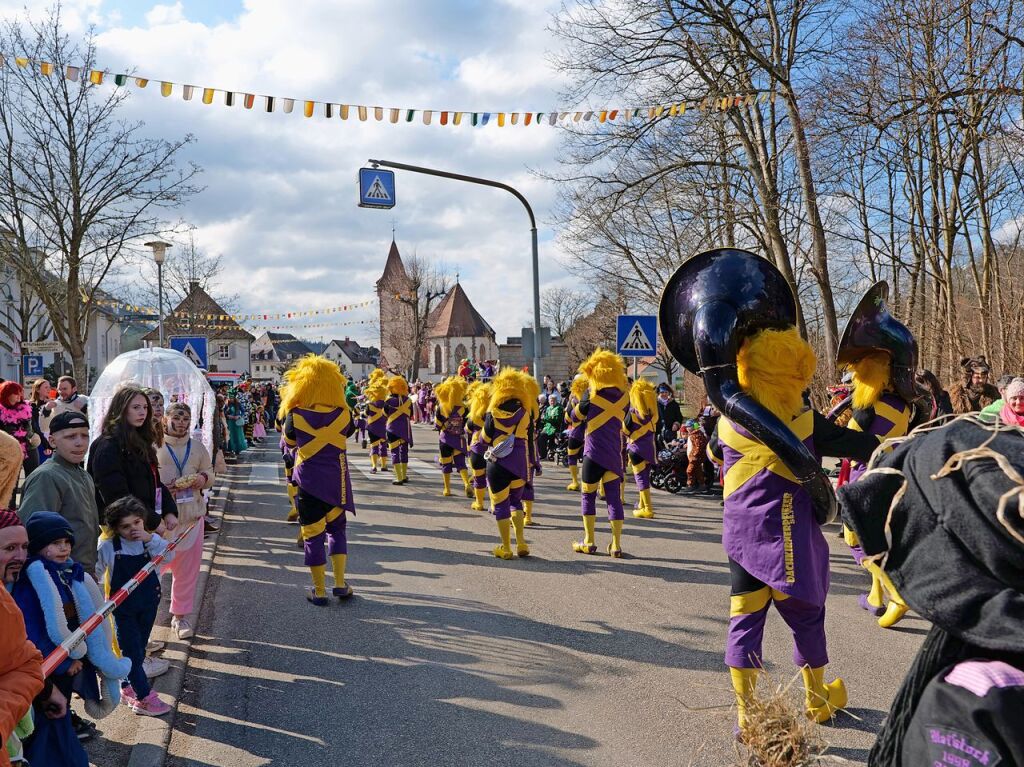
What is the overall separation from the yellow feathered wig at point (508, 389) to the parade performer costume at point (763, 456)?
14.1 ft

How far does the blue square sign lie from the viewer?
13117 millimetres

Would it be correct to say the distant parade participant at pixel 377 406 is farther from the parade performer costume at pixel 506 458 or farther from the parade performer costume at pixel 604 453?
the parade performer costume at pixel 604 453

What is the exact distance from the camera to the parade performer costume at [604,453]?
8.09m

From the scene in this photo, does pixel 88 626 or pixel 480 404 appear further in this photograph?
pixel 480 404

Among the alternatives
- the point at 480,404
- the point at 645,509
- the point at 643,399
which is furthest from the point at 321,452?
the point at 645,509

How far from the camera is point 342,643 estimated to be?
5.64m

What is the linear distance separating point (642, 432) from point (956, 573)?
9050 mm

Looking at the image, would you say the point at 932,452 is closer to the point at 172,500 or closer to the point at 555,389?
the point at 172,500

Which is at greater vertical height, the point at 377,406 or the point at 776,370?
the point at 776,370

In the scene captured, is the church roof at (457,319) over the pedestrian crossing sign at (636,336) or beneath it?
over

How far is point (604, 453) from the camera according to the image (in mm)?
8117

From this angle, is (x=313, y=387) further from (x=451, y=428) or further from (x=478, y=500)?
(x=451, y=428)

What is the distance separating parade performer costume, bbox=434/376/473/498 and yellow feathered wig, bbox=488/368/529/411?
14.8ft

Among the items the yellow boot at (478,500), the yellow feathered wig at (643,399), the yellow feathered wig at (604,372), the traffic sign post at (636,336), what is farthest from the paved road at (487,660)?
the traffic sign post at (636,336)
